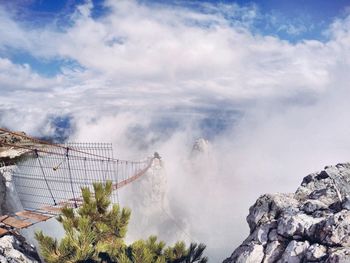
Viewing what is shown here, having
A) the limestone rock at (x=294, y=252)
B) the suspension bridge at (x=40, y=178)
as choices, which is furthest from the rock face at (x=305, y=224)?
the suspension bridge at (x=40, y=178)

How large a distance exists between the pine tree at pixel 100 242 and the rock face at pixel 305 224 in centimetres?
254

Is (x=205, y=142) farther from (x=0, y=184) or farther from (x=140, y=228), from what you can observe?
(x=0, y=184)

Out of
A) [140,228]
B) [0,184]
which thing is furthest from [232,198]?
[0,184]

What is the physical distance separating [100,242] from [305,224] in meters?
7.30

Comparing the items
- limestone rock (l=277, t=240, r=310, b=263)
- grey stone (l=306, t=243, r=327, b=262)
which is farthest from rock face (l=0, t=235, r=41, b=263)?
grey stone (l=306, t=243, r=327, b=262)

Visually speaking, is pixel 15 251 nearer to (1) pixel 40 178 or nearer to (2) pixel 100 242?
(2) pixel 100 242

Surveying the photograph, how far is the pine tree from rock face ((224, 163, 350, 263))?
2.54 metres

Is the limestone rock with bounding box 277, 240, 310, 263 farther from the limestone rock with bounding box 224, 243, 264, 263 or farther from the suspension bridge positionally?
the suspension bridge

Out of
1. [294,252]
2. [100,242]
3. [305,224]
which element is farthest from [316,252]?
[100,242]

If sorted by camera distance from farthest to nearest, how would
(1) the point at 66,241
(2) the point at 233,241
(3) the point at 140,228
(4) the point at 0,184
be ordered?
1. (2) the point at 233,241
2. (3) the point at 140,228
3. (4) the point at 0,184
4. (1) the point at 66,241

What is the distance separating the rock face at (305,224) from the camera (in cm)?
1048

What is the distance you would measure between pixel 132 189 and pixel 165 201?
1722 cm

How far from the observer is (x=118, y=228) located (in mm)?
12453

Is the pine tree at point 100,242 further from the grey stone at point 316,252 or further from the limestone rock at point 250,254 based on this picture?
the grey stone at point 316,252
